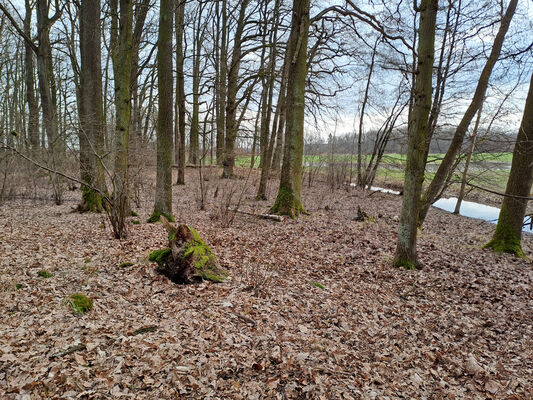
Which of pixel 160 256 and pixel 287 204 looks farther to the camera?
pixel 287 204

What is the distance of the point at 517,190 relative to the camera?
652cm

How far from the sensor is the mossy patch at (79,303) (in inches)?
132

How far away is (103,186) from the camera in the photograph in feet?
24.8

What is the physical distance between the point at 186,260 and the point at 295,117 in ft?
18.4

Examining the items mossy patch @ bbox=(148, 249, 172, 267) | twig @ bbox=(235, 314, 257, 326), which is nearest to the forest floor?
twig @ bbox=(235, 314, 257, 326)

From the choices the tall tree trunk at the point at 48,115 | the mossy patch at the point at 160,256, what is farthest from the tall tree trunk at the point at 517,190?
the tall tree trunk at the point at 48,115

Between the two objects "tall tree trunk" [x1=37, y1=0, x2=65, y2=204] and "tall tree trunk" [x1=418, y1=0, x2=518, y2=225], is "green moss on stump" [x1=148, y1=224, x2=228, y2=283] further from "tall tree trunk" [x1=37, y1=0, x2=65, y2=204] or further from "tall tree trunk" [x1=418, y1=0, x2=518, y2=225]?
"tall tree trunk" [x1=37, y1=0, x2=65, y2=204]

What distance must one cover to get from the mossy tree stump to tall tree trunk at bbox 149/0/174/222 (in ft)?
8.54

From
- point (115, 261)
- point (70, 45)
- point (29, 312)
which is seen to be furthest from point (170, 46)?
point (70, 45)

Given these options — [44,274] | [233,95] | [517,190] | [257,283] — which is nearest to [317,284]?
[257,283]

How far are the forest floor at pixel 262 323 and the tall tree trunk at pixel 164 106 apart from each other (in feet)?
3.49

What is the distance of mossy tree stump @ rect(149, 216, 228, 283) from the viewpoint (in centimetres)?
445

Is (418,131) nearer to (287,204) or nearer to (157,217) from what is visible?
(287,204)

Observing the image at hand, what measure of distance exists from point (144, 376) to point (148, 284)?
71.1 inches
